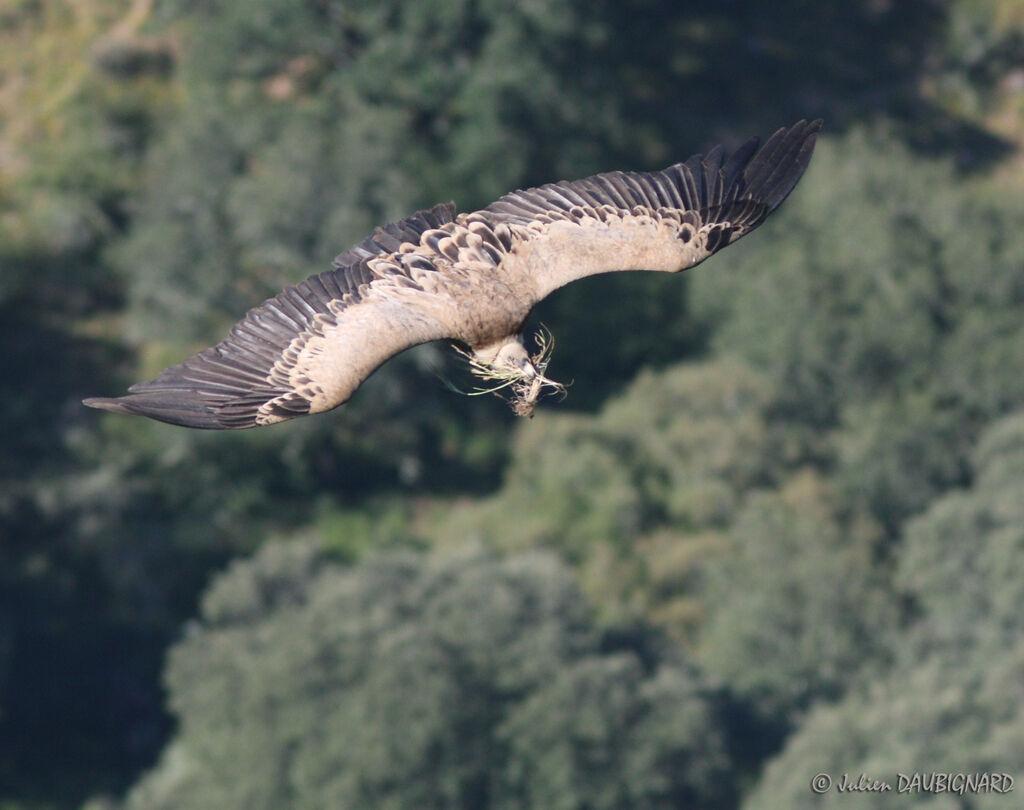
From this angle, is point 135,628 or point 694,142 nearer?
point 135,628

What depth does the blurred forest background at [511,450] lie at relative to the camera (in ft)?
183

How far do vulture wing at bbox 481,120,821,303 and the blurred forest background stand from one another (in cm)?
2882

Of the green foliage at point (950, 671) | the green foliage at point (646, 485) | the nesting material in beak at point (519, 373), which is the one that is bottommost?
the nesting material in beak at point (519, 373)

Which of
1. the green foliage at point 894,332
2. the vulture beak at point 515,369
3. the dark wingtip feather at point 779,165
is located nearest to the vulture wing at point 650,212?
the dark wingtip feather at point 779,165

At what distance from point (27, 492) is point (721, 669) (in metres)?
22.2

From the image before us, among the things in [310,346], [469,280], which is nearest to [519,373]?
[469,280]

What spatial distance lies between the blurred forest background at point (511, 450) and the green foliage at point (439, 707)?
0.12 meters

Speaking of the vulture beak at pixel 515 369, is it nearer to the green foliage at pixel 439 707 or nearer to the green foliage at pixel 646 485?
the green foliage at pixel 439 707

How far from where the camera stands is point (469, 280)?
25.8m

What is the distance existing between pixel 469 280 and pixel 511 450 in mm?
43290

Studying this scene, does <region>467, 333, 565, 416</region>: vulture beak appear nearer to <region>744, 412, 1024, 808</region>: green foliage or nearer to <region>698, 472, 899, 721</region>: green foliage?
<region>744, 412, 1024, 808</region>: green foliage

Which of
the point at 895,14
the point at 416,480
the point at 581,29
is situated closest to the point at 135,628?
the point at 416,480

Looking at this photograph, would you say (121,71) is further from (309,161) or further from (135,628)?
(135,628)

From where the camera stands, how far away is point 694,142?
78375mm
